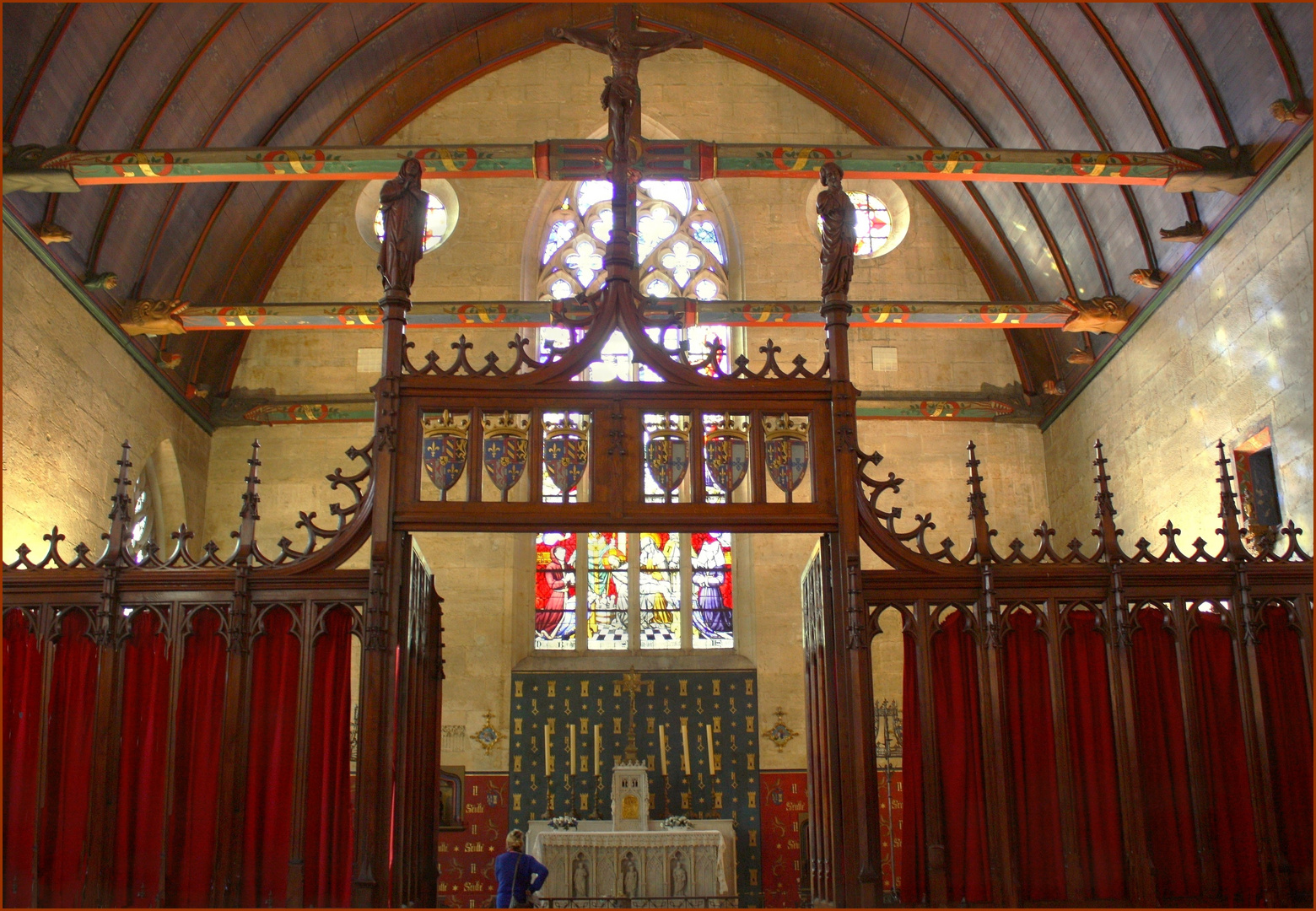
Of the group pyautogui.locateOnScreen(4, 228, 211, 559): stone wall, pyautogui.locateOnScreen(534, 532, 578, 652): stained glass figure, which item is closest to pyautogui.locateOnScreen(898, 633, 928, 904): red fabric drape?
pyautogui.locateOnScreen(4, 228, 211, 559): stone wall

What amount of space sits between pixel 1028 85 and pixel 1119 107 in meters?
1.28

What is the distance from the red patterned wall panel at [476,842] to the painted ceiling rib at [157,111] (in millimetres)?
6903

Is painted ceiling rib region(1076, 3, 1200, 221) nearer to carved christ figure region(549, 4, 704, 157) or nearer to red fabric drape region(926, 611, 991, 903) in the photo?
carved christ figure region(549, 4, 704, 157)

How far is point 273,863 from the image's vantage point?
19.7 ft

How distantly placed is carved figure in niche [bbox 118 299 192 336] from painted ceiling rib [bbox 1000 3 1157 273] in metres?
8.93

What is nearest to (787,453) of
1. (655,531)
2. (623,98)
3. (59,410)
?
(655,531)

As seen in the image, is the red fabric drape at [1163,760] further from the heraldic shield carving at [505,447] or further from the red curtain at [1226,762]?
the heraldic shield carving at [505,447]

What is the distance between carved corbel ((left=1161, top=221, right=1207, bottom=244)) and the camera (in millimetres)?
10844

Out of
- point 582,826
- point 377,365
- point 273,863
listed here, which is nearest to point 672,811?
point 582,826

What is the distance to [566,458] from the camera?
6.52 metres

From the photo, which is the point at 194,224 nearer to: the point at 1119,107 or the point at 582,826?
the point at 582,826

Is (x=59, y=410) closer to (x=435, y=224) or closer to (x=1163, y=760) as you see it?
(x=435, y=224)

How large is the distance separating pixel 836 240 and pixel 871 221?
383 inches

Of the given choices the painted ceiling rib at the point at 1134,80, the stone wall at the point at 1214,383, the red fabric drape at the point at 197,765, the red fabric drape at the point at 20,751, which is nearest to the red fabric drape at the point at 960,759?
the red fabric drape at the point at 197,765
